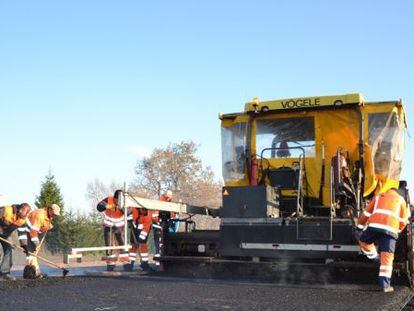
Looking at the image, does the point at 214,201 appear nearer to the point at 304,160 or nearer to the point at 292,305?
the point at 304,160

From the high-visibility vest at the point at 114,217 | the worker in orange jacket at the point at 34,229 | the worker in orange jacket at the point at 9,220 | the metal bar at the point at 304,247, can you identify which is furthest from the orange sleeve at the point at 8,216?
the metal bar at the point at 304,247

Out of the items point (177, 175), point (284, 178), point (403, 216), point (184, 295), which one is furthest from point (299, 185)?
point (177, 175)

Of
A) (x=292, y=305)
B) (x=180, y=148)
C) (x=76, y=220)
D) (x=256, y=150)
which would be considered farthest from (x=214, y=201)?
(x=292, y=305)

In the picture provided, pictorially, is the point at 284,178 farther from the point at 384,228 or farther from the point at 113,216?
the point at 113,216

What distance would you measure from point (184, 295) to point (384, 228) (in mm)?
2734

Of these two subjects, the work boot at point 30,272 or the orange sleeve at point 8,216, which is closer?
the work boot at point 30,272

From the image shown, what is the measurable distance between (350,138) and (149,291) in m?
3.91

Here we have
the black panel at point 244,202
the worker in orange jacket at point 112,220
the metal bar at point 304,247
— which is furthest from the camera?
the worker in orange jacket at point 112,220

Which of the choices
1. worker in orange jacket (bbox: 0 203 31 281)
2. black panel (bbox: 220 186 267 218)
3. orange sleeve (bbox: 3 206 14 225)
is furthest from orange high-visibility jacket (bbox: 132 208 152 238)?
black panel (bbox: 220 186 267 218)

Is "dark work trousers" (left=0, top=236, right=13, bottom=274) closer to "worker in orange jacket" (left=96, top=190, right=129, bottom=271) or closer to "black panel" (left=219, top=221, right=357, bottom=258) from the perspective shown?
"worker in orange jacket" (left=96, top=190, right=129, bottom=271)

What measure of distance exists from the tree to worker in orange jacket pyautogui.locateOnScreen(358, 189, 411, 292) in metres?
36.8

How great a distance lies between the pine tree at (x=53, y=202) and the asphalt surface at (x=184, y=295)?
14.6 metres

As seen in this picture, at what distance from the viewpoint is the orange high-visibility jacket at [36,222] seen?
943cm

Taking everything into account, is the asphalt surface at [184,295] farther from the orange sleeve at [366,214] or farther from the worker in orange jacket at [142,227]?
the worker in orange jacket at [142,227]
